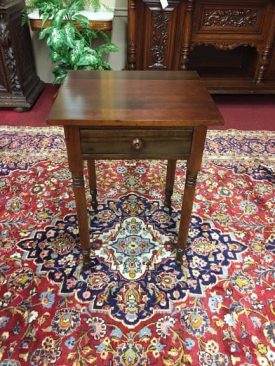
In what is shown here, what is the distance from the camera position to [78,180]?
1.16 metres

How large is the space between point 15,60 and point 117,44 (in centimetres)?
111

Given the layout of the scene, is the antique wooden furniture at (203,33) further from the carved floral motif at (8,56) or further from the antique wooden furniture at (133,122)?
the antique wooden furniture at (133,122)

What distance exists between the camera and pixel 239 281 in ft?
4.44

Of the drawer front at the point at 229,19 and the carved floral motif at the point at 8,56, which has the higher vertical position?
the drawer front at the point at 229,19

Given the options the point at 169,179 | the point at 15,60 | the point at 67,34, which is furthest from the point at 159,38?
the point at 169,179

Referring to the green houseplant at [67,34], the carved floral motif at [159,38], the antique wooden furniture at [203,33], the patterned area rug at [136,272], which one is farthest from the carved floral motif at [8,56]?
the carved floral motif at [159,38]

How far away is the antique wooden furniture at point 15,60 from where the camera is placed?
2.39 m

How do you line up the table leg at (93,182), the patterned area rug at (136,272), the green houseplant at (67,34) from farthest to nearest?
1. the green houseplant at (67,34)
2. the table leg at (93,182)
3. the patterned area rug at (136,272)

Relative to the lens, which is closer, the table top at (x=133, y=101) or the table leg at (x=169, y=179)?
the table top at (x=133, y=101)

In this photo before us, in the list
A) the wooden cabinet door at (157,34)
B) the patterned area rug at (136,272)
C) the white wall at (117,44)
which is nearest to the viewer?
the patterned area rug at (136,272)

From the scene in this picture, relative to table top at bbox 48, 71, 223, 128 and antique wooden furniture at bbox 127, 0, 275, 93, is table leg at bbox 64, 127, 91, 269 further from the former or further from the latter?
antique wooden furniture at bbox 127, 0, 275, 93

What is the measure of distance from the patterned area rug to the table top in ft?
2.33

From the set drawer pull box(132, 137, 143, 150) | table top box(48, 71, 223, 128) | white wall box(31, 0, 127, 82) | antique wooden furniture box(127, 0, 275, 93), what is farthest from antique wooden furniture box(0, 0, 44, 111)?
drawer pull box(132, 137, 143, 150)

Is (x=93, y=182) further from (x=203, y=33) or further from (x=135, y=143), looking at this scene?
(x=203, y=33)
